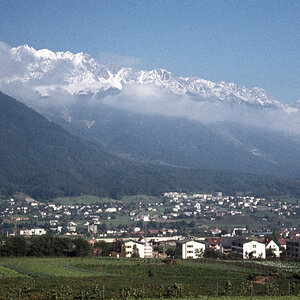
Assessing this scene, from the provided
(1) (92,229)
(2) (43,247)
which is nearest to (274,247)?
(2) (43,247)

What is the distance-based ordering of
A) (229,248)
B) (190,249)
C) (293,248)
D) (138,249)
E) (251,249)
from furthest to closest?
1. (229,248)
2. (293,248)
3. (138,249)
4. (190,249)
5. (251,249)

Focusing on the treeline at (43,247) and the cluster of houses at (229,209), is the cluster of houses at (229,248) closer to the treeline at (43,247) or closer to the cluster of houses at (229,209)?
the treeline at (43,247)

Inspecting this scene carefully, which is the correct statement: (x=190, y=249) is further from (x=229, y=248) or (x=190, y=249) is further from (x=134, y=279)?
(x=134, y=279)

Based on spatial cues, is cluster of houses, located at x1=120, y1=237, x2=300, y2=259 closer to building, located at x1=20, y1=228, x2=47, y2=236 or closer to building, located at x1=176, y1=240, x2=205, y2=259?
building, located at x1=176, y1=240, x2=205, y2=259

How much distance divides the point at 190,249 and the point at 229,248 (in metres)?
7.26

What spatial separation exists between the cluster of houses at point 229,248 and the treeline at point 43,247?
9.10 metres

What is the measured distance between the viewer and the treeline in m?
72.5

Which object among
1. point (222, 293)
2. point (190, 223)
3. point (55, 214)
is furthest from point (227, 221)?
point (222, 293)

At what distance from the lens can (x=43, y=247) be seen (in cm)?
7369

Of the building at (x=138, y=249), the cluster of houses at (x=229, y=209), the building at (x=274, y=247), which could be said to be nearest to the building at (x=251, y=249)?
the building at (x=274, y=247)

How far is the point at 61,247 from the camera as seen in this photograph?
75.4m

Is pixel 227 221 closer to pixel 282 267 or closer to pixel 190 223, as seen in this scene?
pixel 190 223

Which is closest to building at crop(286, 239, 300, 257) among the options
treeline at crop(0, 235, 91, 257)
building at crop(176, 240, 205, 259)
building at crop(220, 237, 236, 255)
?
building at crop(220, 237, 236, 255)

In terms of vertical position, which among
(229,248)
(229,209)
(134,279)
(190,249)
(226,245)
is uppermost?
(229,209)
